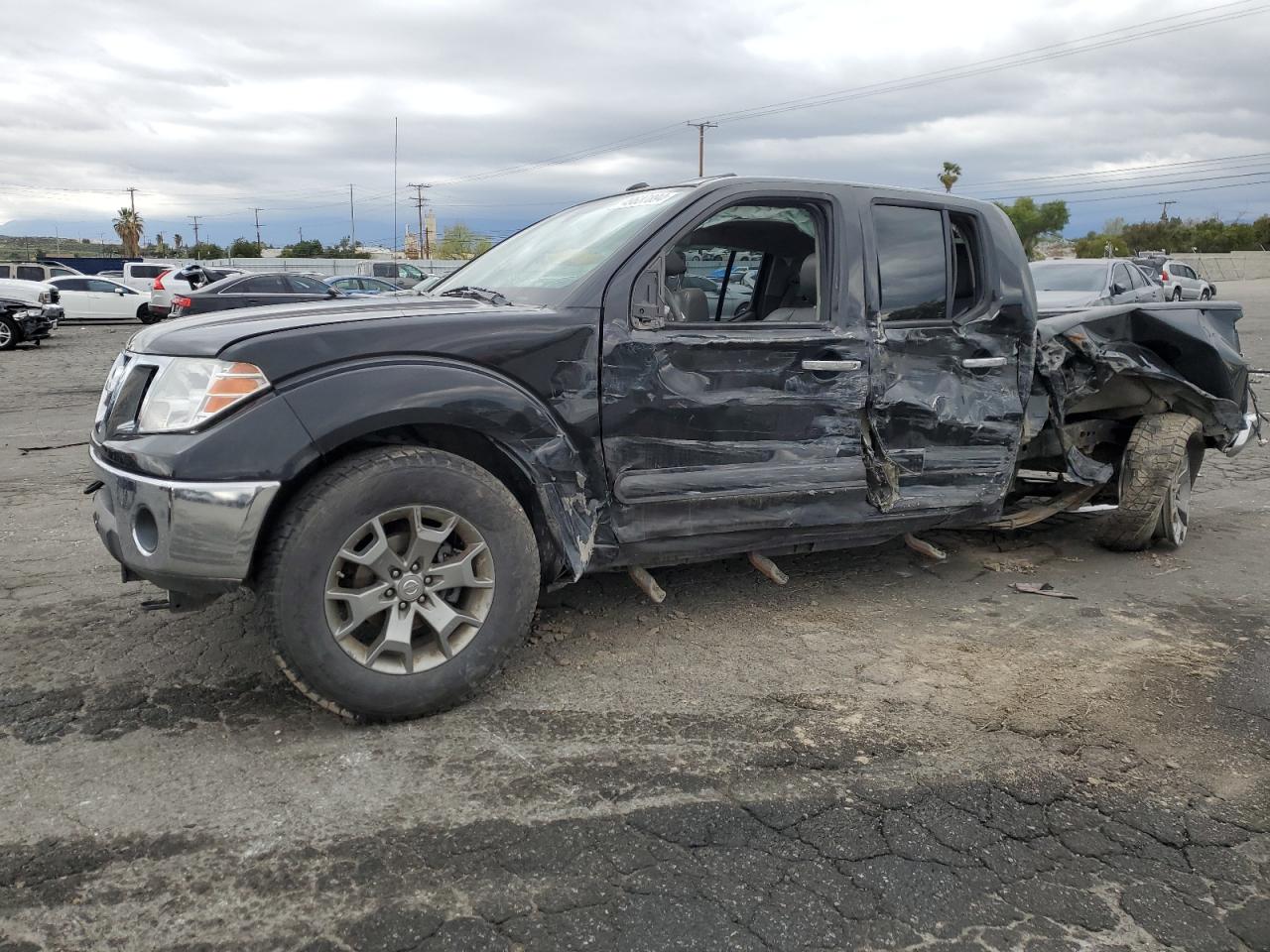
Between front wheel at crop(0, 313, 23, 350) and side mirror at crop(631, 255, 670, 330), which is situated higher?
side mirror at crop(631, 255, 670, 330)

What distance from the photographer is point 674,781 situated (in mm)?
2953

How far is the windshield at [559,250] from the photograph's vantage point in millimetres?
3838

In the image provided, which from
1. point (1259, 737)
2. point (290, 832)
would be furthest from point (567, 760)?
point (1259, 737)

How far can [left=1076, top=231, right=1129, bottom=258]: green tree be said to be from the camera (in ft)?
247

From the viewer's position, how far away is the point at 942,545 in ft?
18.6

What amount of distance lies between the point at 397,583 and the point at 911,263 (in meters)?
2.67

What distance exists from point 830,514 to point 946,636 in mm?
769

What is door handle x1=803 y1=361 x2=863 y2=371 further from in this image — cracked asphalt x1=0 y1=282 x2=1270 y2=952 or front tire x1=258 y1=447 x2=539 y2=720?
front tire x1=258 y1=447 x2=539 y2=720

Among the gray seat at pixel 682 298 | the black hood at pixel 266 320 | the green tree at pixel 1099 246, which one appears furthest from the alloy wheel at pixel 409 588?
the green tree at pixel 1099 246

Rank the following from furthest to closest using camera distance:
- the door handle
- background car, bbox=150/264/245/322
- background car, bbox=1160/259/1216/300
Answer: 1. background car, bbox=150/264/245/322
2. background car, bbox=1160/259/1216/300
3. the door handle

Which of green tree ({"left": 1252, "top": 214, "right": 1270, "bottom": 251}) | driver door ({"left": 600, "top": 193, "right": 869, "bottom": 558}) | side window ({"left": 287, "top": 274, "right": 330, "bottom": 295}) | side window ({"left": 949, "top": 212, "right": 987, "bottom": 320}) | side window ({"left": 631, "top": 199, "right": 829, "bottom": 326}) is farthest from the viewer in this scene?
green tree ({"left": 1252, "top": 214, "right": 1270, "bottom": 251})

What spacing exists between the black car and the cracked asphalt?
45.2 feet

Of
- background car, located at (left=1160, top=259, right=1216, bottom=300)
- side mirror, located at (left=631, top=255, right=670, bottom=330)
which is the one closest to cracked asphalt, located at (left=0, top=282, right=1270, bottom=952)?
side mirror, located at (left=631, top=255, right=670, bottom=330)

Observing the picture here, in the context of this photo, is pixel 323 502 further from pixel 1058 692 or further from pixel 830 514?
pixel 1058 692
